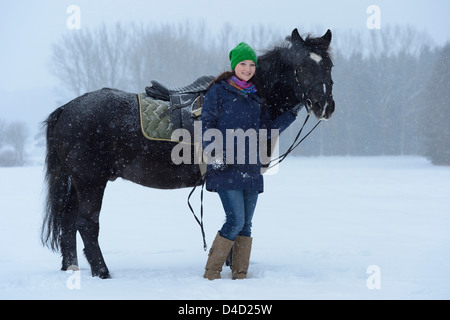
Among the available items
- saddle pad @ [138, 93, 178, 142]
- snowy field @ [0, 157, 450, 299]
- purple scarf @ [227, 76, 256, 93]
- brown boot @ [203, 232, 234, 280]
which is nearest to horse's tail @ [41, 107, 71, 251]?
snowy field @ [0, 157, 450, 299]

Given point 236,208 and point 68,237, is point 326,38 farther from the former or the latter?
point 68,237

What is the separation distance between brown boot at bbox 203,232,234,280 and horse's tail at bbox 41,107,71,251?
1.56 m

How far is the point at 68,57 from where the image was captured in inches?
1315

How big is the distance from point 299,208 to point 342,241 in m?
3.37

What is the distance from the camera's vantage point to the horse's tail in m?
4.37

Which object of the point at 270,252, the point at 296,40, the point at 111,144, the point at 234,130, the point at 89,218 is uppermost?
the point at 296,40

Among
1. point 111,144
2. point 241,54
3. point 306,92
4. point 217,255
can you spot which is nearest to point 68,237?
point 111,144

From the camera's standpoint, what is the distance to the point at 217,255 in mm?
3791

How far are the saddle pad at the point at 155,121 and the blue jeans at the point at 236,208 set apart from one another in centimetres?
80

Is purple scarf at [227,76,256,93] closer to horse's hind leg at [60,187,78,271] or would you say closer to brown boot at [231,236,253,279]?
brown boot at [231,236,253,279]

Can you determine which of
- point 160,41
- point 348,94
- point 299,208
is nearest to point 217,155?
point 299,208

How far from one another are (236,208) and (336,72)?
118 feet

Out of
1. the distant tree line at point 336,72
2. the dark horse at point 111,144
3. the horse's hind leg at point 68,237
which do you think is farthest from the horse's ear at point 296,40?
the distant tree line at point 336,72

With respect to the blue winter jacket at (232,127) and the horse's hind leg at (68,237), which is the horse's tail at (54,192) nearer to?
the horse's hind leg at (68,237)
